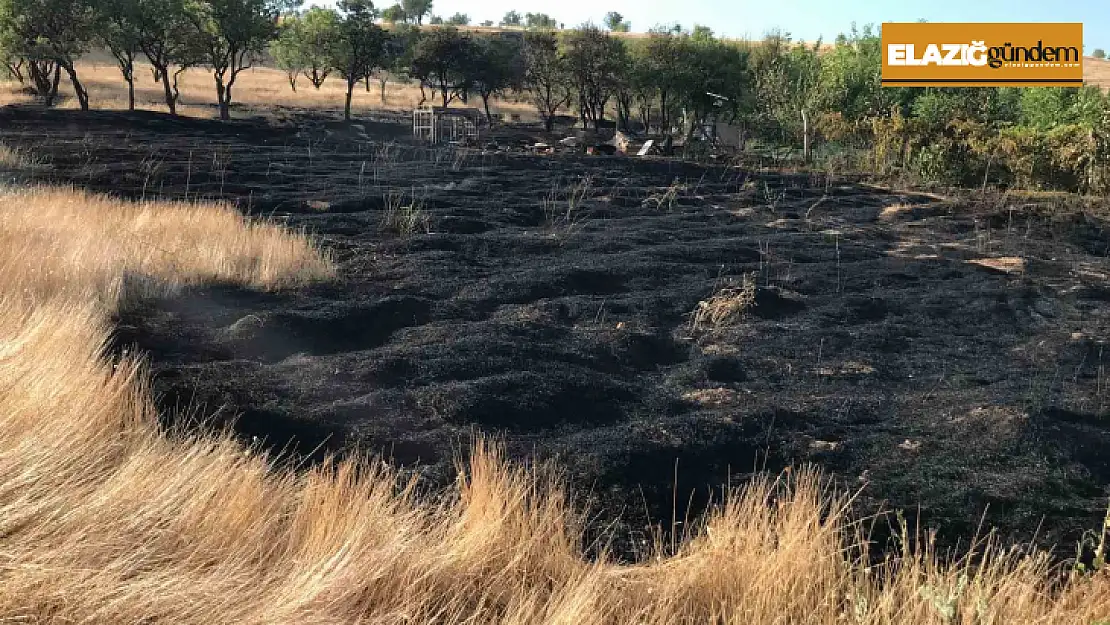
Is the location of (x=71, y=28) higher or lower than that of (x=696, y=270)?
higher

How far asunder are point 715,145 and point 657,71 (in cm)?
312

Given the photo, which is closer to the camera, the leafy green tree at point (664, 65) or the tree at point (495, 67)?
the leafy green tree at point (664, 65)

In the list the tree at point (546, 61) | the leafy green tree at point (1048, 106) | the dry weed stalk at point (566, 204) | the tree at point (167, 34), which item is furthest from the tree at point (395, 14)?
the dry weed stalk at point (566, 204)

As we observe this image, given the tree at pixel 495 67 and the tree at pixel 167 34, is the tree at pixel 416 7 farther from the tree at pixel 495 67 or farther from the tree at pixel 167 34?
the tree at pixel 167 34

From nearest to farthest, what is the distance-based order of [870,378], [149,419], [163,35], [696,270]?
1. [149,419]
2. [870,378]
3. [696,270]
4. [163,35]

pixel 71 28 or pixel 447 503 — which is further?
pixel 71 28

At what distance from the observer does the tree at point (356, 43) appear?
32.2m

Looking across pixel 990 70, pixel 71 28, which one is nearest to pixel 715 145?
pixel 990 70

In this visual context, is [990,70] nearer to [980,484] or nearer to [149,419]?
[980,484]

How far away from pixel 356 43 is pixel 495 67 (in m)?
6.51

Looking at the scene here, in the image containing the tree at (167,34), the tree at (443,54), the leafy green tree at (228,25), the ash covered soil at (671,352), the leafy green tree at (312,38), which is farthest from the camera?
the tree at (443,54)

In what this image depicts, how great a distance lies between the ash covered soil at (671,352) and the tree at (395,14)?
7074 centimetres

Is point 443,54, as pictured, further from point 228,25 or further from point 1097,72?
point 1097,72

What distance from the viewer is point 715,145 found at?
2839 centimetres
